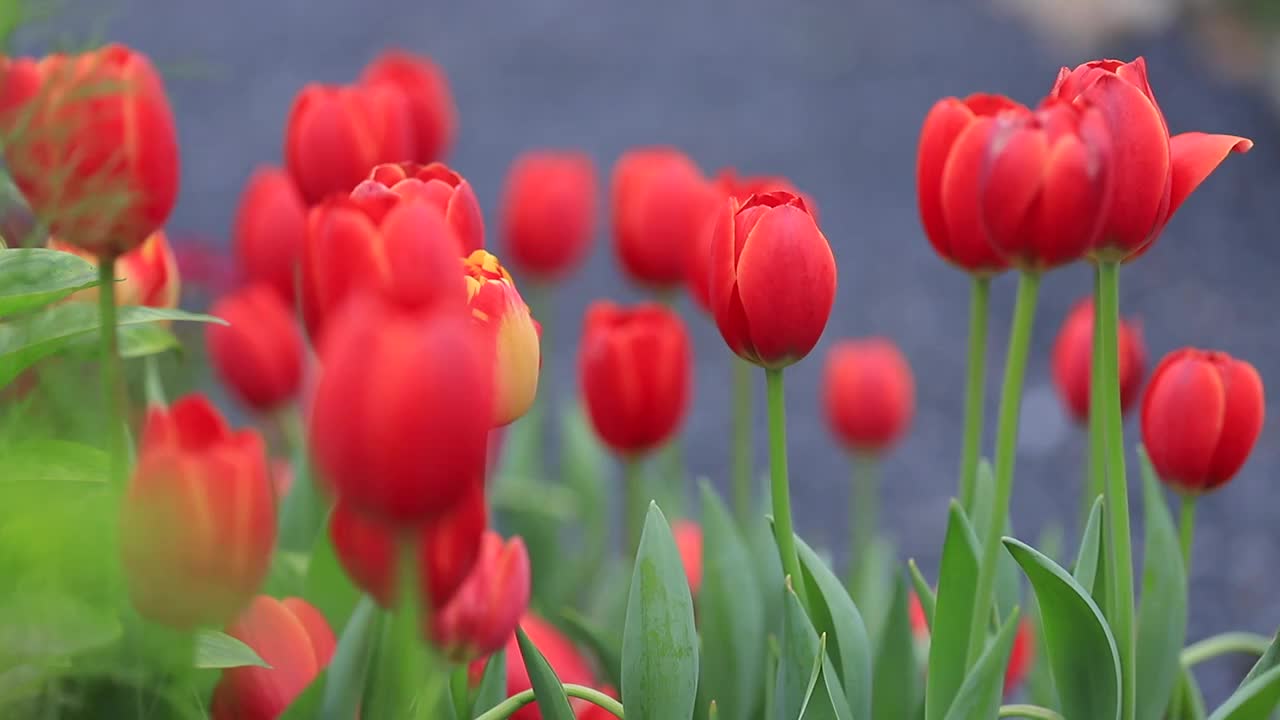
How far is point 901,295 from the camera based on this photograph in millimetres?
2988

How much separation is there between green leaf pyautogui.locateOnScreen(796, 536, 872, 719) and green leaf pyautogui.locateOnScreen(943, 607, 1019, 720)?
78 millimetres

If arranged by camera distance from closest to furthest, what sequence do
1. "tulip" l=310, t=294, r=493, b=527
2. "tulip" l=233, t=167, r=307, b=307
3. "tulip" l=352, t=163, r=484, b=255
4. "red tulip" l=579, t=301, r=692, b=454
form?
"tulip" l=310, t=294, r=493, b=527 < "tulip" l=352, t=163, r=484, b=255 < "red tulip" l=579, t=301, r=692, b=454 < "tulip" l=233, t=167, r=307, b=307

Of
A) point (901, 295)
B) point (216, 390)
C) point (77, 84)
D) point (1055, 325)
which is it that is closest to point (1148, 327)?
point (1055, 325)

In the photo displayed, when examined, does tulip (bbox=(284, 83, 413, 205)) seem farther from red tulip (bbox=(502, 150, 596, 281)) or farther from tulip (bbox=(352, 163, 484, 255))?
red tulip (bbox=(502, 150, 596, 281))

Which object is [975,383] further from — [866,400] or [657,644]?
[866,400]

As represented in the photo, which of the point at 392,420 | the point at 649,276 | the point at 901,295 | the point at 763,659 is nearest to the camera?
the point at 392,420

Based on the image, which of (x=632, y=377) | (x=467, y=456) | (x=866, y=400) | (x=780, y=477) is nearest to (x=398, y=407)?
(x=467, y=456)

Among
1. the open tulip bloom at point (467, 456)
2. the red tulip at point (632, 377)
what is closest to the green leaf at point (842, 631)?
the open tulip bloom at point (467, 456)

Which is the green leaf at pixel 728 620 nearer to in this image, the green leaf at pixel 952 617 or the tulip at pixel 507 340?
the green leaf at pixel 952 617

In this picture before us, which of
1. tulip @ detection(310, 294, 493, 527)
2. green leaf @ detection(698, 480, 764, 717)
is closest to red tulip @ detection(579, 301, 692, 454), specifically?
green leaf @ detection(698, 480, 764, 717)

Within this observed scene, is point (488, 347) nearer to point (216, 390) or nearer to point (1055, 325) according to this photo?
point (216, 390)

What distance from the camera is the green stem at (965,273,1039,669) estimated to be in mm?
508

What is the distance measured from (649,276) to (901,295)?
6.51 feet

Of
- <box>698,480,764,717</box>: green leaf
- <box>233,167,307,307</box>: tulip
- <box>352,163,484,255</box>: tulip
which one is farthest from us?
<box>233,167,307,307</box>: tulip
